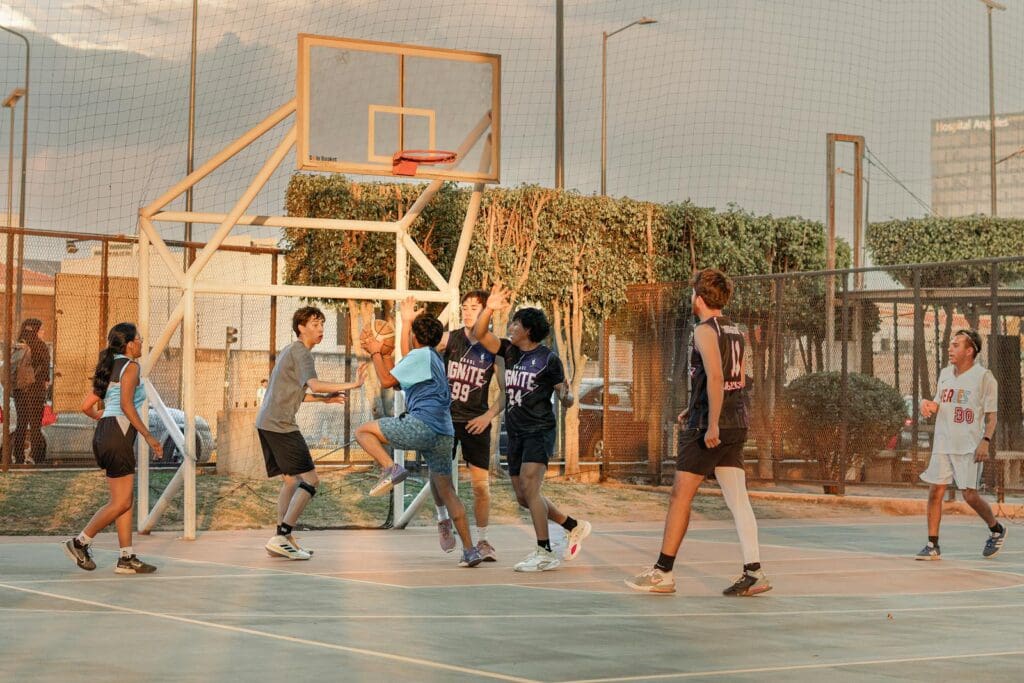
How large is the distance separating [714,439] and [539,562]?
1905 millimetres

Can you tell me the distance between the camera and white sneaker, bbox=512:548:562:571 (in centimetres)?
1050

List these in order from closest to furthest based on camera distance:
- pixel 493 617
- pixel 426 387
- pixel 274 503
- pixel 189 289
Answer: pixel 493 617 → pixel 426 387 → pixel 189 289 → pixel 274 503

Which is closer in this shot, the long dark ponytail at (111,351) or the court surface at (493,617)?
the court surface at (493,617)

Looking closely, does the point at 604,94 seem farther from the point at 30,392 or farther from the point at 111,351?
the point at 111,351

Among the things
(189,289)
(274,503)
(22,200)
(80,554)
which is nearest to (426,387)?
(80,554)

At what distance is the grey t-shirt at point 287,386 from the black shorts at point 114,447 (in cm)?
131

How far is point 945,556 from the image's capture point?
12.1 m

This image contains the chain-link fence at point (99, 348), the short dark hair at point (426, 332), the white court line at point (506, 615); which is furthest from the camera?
the chain-link fence at point (99, 348)

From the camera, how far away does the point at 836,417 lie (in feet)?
61.9

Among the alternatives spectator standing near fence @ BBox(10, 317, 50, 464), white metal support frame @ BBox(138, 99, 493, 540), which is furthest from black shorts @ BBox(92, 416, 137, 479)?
spectator standing near fence @ BBox(10, 317, 50, 464)

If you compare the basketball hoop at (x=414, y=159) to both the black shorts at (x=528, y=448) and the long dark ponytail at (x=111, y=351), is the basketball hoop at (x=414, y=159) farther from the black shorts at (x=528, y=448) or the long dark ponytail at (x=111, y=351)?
the long dark ponytail at (x=111, y=351)

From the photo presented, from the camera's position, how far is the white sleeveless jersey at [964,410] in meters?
12.0

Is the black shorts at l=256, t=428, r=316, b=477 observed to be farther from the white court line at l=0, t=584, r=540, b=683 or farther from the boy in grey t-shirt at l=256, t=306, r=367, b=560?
the white court line at l=0, t=584, r=540, b=683

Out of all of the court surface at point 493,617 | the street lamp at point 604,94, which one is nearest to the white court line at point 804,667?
the court surface at point 493,617
